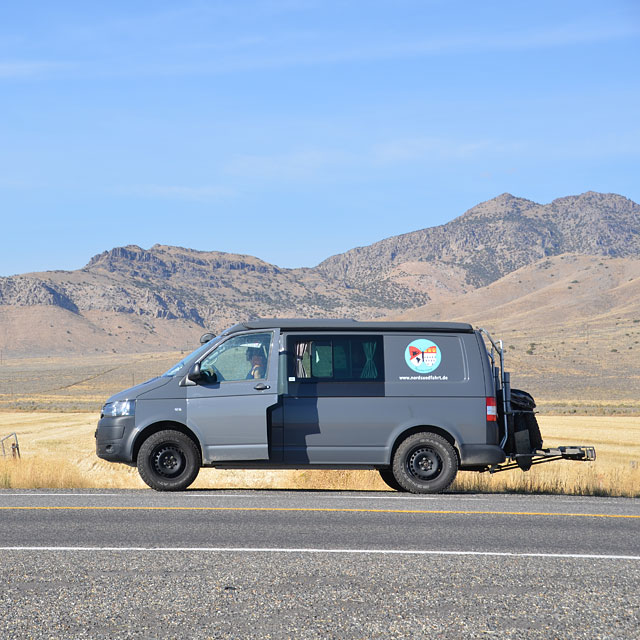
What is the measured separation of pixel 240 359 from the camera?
42.7 ft

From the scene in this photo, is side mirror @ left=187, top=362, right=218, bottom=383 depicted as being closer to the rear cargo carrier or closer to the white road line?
the rear cargo carrier

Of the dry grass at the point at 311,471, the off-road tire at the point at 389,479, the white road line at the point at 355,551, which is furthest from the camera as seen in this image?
the dry grass at the point at 311,471

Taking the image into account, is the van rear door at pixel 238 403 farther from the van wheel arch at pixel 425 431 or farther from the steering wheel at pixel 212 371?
the van wheel arch at pixel 425 431

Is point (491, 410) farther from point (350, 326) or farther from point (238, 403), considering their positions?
point (238, 403)

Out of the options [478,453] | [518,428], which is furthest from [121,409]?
[518,428]

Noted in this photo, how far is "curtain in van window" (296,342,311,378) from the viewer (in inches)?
503

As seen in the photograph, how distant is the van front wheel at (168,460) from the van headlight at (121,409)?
18.7 inches

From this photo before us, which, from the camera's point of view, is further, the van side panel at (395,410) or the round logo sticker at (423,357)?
the round logo sticker at (423,357)

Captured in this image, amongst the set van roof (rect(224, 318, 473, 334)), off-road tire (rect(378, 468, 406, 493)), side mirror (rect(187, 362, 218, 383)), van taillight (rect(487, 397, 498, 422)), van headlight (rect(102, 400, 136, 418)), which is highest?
van roof (rect(224, 318, 473, 334))

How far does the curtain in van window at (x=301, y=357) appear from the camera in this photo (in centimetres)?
1277

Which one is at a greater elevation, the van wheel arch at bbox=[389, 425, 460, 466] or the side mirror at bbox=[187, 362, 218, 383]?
the side mirror at bbox=[187, 362, 218, 383]

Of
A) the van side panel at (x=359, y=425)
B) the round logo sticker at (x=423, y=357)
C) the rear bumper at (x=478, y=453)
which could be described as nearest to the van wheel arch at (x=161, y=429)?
the van side panel at (x=359, y=425)

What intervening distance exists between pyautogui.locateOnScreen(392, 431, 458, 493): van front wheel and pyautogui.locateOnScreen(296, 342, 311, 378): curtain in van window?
5.54 ft

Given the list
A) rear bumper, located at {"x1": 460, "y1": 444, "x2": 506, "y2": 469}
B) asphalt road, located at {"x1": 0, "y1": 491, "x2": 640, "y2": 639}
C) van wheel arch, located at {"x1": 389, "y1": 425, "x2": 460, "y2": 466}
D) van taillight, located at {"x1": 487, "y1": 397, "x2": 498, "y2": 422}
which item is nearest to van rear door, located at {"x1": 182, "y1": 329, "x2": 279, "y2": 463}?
asphalt road, located at {"x1": 0, "y1": 491, "x2": 640, "y2": 639}
